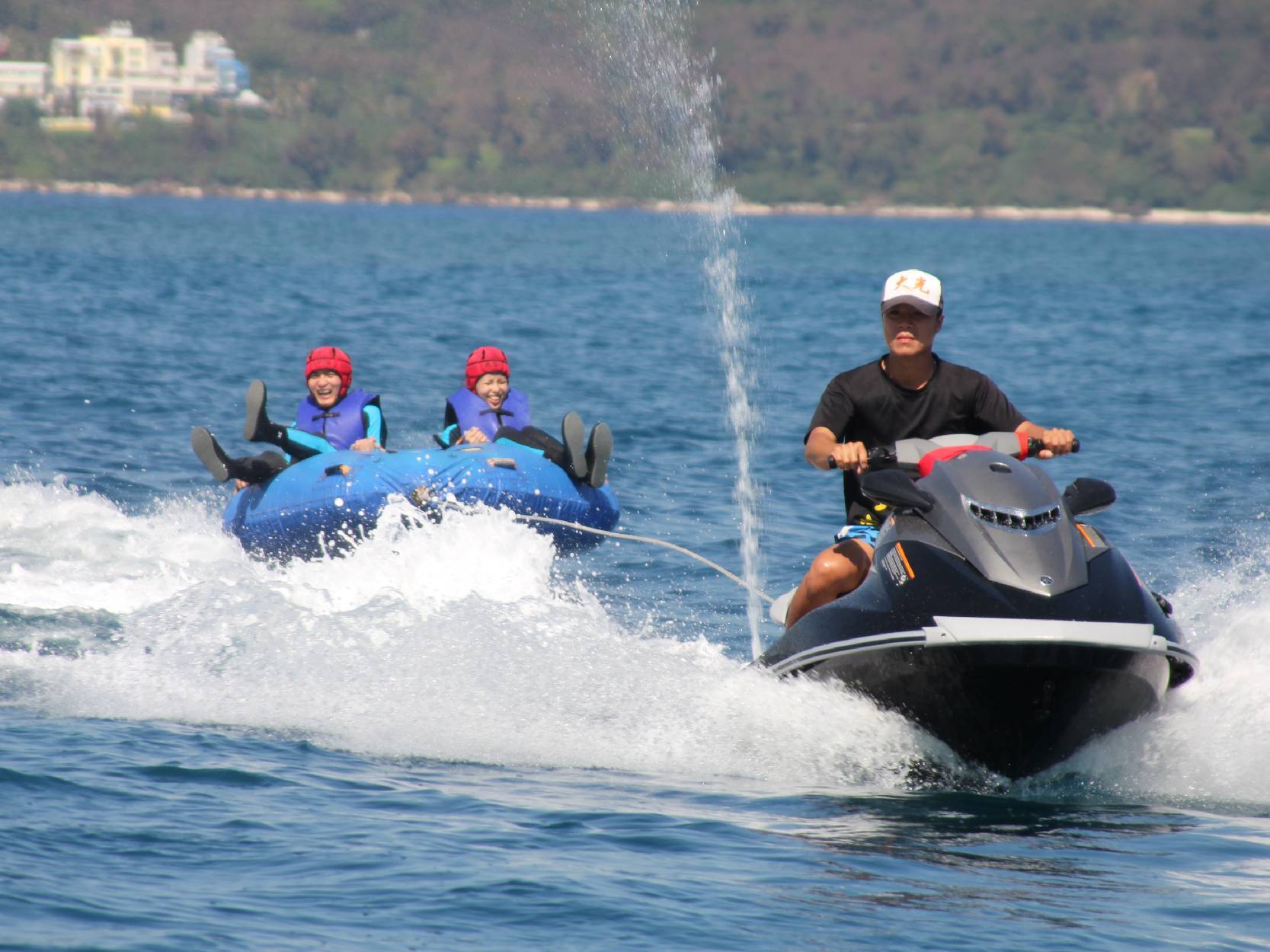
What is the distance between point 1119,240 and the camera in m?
97.9

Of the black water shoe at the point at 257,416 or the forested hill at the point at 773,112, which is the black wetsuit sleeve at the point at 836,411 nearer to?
the black water shoe at the point at 257,416

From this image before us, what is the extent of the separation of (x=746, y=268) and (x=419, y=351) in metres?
31.7

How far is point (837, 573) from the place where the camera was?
6016mm

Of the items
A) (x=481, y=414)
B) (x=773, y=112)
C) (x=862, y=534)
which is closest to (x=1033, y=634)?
(x=862, y=534)

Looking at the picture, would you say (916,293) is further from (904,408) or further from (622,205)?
(622,205)

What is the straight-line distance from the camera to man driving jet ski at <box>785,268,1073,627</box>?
6.04 meters

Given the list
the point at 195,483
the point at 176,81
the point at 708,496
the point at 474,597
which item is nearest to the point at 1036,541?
the point at 474,597

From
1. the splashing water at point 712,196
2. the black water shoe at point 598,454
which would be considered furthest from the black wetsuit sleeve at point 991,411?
the black water shoe at point 598,454

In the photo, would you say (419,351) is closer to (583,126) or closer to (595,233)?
(595,233)

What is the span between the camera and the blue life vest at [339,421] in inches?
412

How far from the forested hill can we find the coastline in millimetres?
832

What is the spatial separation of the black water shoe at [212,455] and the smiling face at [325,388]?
2.60 ft

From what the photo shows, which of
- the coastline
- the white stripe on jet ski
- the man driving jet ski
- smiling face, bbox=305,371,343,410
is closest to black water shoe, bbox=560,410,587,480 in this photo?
smiling face, bbox=305,371,343,410

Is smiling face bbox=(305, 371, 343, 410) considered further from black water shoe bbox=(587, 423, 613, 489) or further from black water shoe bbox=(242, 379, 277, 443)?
black water shoe bbox=(587, 423, 613, 489)
